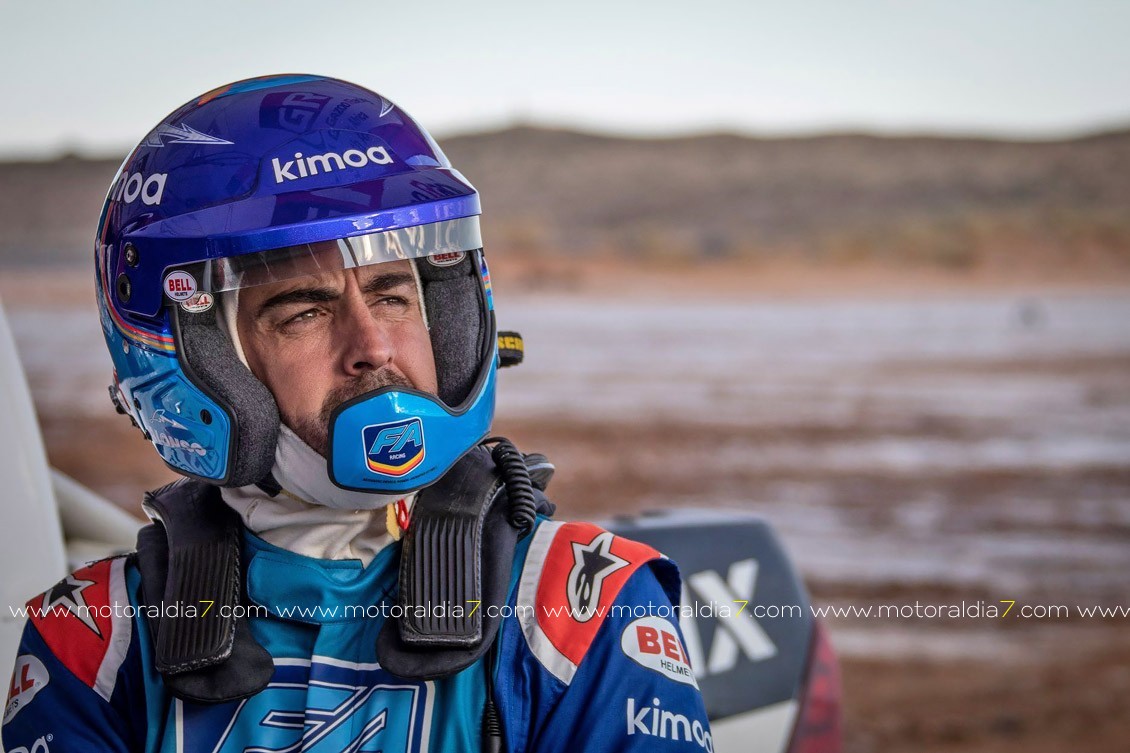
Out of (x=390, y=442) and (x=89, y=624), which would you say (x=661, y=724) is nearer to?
(x=390, y=442)

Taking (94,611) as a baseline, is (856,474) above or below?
below

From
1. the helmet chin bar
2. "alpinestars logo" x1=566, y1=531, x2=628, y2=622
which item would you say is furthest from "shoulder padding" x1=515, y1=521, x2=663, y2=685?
the helmet chin bar

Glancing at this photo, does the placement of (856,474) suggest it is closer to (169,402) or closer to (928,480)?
(928,480)

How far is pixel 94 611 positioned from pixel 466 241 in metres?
0.88

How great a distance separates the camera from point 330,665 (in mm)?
1918

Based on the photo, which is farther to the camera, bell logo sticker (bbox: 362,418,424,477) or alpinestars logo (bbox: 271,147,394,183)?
alpinestars logo (bbox: 271,147,394,183)

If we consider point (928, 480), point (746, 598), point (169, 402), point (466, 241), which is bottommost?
point (928, 480)

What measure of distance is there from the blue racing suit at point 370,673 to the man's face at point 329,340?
0.87ft

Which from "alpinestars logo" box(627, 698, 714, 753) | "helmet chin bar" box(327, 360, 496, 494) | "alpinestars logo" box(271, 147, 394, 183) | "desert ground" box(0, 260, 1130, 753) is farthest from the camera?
"desert ground" box(0, 260, 1130, 753)

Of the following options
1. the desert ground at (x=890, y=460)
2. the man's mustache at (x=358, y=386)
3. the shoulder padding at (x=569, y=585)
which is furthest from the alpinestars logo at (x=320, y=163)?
the desert ground at (x=890, y=460)

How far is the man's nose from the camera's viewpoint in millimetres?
1997

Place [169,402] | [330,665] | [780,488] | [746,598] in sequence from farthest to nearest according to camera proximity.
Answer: [780,488] → [746,598] → [169,402] → [330,665]

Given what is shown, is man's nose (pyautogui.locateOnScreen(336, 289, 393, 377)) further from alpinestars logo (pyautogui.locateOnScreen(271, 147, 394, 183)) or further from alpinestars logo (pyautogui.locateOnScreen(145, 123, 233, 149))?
alpinestars logo (pyautogui.locateOnScreen(145, 123, 233, 149))

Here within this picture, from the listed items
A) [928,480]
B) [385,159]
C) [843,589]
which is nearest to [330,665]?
[385,159]
